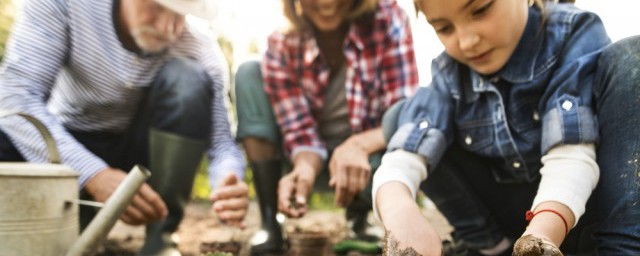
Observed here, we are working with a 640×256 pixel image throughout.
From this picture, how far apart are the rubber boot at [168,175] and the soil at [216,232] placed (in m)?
0.13

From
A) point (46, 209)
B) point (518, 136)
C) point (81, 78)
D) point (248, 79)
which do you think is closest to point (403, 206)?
point (518, 136)

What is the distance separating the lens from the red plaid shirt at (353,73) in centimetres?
221

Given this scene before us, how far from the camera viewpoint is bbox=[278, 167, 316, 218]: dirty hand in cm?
195

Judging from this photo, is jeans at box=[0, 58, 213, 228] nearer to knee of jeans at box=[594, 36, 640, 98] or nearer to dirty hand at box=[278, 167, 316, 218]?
dirty hand at box=[278, 167, 316, 218]

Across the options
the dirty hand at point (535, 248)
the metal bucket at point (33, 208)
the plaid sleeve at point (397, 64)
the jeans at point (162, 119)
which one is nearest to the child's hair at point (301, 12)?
the plaid sleeve at point (397, 64)

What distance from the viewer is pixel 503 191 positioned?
1691 mm

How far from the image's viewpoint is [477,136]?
5.21 ft

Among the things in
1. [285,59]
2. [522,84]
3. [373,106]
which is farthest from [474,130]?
[285,59]

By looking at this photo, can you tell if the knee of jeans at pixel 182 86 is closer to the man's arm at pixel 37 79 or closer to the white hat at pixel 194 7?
the white hat at pixel 194 7

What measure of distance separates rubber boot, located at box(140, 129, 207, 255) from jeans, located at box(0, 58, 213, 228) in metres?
0.04

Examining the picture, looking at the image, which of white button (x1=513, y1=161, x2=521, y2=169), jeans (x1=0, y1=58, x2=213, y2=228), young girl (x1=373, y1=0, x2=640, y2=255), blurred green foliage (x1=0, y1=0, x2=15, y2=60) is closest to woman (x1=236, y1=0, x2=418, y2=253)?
jeans (x1=0, y1=58, x2=213, y2=228)

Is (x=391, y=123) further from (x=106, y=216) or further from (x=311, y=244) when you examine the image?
(x=106, y=216)

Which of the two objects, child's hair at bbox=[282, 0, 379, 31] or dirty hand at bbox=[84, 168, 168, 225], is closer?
dirty hand at bbox=[84, 168, 168, 225]

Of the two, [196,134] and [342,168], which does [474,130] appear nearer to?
[342,168]
